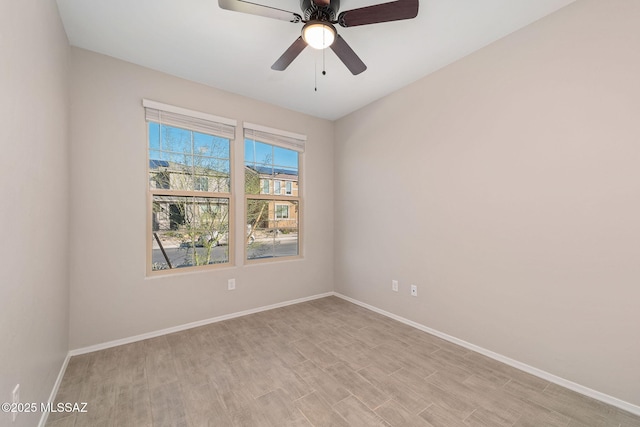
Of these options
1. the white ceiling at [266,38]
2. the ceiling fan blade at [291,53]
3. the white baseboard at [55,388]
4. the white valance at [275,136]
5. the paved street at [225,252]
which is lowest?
the white baseboard at [55,388]

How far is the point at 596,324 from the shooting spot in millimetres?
1820

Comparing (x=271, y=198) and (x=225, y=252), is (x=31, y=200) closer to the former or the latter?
(x=225, y=252)

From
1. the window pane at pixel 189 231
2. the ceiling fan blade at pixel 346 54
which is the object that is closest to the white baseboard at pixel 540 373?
the window pane at pixel 189 231

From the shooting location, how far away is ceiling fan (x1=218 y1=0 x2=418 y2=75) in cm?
162

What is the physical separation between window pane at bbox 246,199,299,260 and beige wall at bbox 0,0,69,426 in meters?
1.85

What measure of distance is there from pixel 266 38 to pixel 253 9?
0.65 m

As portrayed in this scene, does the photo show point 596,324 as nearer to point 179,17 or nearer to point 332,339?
point 332,339

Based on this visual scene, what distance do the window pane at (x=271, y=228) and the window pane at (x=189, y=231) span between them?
355 mm

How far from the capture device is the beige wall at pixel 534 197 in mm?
1735

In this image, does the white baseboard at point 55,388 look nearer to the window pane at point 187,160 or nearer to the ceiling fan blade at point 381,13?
the window pane at point 187,160

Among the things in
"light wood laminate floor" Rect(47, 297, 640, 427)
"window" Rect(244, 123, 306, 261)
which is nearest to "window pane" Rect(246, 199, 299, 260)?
"window" Rect(244, 123, 306, 261)

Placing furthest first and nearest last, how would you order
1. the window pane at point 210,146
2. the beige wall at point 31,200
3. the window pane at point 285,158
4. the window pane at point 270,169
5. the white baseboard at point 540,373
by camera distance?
the window pane at point 285,158, the window pane at point 270,169, the window pane at point 210,146, the white baseboard at point 540,373, the beige wall at point 31,200

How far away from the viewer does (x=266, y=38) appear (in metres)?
2.28

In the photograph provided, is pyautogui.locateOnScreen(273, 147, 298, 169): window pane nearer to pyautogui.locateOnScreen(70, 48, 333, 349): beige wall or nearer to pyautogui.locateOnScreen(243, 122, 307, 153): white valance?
pyautogui.locateOnScreen(243, 122, 307, 153): white valance
